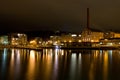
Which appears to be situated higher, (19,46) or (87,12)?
(87,12)

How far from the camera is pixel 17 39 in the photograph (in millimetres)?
75438

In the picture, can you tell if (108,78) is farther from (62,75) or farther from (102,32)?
(102,32)

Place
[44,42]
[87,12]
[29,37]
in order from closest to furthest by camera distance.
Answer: [87,12] < [44,42] < [29,37]

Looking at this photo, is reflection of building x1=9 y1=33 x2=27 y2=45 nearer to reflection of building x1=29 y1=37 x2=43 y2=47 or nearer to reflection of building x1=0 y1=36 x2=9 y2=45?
reflection of building x1=0 y1=36 x2=9 y2=45

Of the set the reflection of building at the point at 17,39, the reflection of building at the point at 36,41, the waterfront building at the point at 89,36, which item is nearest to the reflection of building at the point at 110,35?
the waterfront building at the point at 89,36

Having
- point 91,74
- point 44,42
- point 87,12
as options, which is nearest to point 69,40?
point 44,42

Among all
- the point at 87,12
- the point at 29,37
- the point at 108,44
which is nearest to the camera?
the point at 87,12

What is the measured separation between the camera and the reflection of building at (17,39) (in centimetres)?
7456

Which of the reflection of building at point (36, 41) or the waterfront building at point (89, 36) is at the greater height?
the waterfront building at point (89, 36)

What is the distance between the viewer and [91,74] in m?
23.6

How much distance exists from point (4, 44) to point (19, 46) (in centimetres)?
445

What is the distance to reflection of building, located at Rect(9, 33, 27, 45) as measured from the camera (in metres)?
74.6

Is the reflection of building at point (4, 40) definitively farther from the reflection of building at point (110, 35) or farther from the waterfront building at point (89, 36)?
the reflection of building at point (110, 35)

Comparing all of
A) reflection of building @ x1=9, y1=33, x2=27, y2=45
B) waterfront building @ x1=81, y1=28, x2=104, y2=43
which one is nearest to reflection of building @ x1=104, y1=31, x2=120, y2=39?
waterfront building @ x1=81, y1=28, x2=104, y2=43
